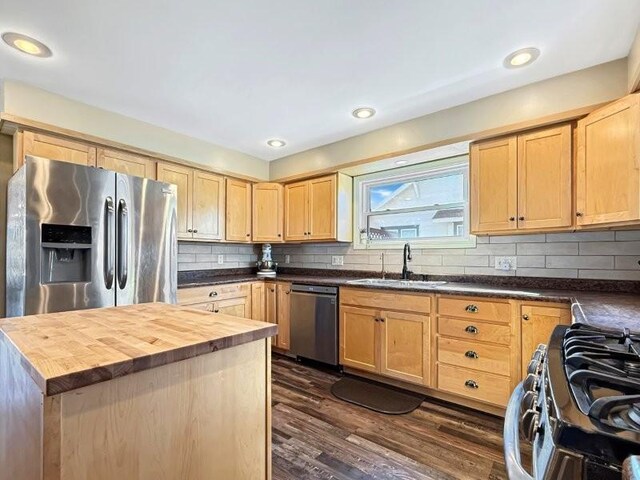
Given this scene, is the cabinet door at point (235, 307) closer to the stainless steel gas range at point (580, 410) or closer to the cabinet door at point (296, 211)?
the cabinet door at point (296, 211)

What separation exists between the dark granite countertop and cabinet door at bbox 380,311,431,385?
267 mm

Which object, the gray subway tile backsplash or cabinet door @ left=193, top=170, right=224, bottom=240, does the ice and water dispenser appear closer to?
cabinet door @ left=193, top=170, right=224, bottom=240

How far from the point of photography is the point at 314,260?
13.4 feet

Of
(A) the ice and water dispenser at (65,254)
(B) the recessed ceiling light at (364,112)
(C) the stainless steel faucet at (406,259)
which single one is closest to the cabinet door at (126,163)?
(A) the ice and water dispenser at (65,254)

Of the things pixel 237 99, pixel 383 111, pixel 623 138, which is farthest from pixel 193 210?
pixel 623 138

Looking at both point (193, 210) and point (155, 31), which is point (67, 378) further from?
point (193, 210)

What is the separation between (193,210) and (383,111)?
2.18 meters

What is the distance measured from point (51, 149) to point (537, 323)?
3769mm

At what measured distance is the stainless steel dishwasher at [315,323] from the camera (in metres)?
3.12

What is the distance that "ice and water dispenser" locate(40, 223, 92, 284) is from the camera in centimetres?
204

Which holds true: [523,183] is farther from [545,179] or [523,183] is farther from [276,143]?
[276,143]

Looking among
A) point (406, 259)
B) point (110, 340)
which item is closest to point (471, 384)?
point (406, 259)

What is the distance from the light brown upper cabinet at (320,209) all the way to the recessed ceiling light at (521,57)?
6.15 ft

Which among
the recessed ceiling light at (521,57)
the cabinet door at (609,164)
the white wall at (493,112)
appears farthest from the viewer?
the white wall at (493,112)
